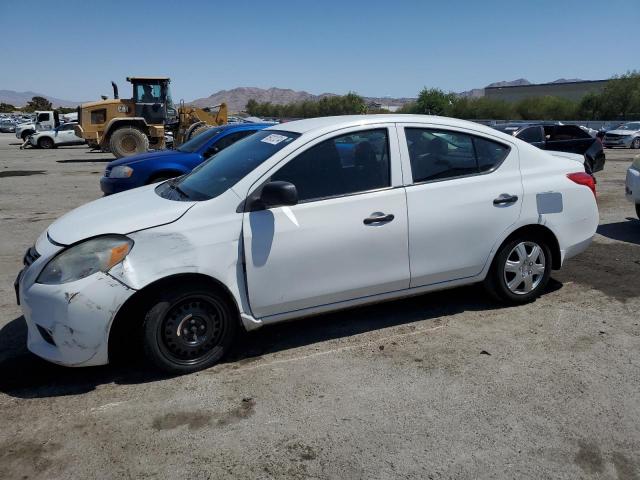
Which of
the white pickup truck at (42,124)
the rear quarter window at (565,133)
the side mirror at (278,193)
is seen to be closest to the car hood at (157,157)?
the side mirror at (278,193)

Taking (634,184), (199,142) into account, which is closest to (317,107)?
(199,142)

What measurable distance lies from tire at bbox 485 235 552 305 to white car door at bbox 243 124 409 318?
933mm

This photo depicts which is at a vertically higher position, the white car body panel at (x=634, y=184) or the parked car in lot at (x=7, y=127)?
the parked car in lot at (x=7, y=127)

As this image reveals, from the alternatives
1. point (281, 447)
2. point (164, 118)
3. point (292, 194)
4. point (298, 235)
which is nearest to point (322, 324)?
point (298, 235)

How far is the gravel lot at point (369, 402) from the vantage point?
2779 millimetres

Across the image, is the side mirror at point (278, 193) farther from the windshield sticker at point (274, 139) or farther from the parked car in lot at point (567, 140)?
the parked car in lot at point (567, 140)

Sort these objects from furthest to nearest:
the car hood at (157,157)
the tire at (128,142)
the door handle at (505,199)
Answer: the tire at (128,142)
the car hood at (157,157)
the door handle at (505,199)

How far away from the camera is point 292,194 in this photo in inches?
143

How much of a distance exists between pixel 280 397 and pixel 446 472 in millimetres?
1138

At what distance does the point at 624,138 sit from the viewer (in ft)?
89.8

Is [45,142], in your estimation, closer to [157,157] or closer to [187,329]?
[157,157]

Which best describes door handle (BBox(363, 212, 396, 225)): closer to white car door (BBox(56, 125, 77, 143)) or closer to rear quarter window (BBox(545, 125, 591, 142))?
rear quarter window (BBox(545, 125, 591, 142))

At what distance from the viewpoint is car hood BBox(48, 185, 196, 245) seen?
11.7ft

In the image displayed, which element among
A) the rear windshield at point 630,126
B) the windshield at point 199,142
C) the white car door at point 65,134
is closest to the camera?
the windshield at point 199,142
